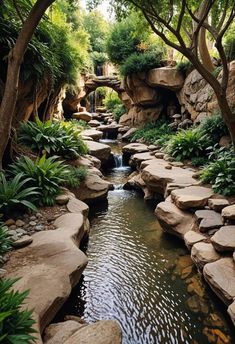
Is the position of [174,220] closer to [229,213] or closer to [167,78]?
[229,213]

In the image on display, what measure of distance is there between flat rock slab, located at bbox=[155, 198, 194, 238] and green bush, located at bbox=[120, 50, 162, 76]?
9.71 m

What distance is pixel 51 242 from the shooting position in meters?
4.11

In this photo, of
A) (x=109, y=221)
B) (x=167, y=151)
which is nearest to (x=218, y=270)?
(x=109, y=221)

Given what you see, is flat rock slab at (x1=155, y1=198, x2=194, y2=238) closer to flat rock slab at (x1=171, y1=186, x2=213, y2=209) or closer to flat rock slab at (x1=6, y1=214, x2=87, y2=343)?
flat rock slab at (x1=171, y1=186, x2=213, y2=209)

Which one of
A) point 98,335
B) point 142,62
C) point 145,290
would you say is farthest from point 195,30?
point 142,62

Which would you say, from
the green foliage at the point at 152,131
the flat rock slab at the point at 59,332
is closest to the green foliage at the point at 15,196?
the flat rock slab at the point at 59,332

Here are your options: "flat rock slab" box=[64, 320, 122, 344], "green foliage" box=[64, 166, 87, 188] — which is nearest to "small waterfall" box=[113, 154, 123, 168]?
"green foliage" box=[64, 166, 87, 188]

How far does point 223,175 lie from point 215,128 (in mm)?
3001

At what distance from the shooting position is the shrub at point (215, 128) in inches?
335

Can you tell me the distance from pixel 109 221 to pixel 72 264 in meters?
2.97

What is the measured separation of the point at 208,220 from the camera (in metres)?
4.99

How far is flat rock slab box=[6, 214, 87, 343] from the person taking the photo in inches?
117

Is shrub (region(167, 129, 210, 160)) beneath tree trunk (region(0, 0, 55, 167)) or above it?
beneath

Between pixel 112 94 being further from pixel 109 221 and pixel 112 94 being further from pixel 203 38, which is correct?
pixel 109 221
